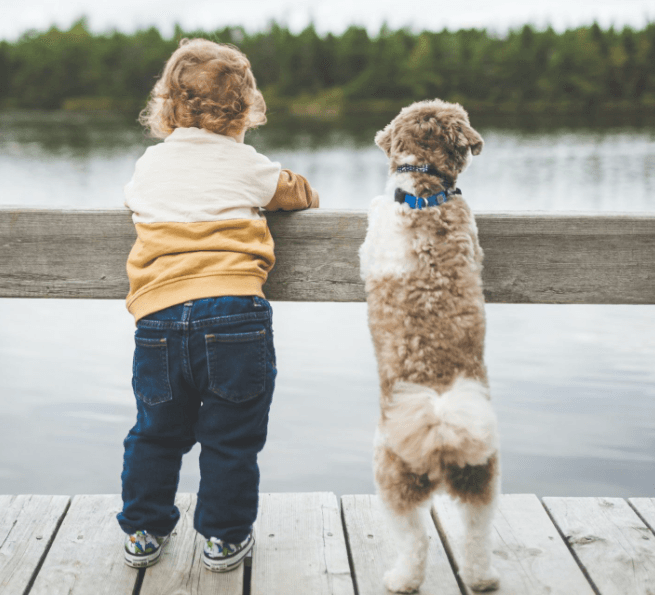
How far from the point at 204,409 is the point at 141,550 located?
502mm

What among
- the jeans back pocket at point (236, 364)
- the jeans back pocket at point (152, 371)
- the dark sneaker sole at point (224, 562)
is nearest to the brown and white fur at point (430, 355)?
the jeans back pocket at point (236, 364)

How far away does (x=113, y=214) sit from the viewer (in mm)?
2514

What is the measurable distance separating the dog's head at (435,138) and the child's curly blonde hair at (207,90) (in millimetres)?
→ 471

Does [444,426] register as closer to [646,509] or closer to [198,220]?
[198,220]

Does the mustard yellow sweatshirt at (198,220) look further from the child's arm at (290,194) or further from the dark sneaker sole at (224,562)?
the dark sneaker sole at (224,562)

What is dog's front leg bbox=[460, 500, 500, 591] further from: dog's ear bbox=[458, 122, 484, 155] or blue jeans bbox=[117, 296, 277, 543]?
dog's ear bbox=[458, 122, 484, 155]

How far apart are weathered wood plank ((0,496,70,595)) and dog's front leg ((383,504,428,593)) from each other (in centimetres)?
111

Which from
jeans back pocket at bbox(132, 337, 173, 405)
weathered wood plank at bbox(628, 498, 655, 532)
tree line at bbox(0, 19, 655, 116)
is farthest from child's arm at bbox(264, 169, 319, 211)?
tree line at bbox(0, 19, 655, 116)

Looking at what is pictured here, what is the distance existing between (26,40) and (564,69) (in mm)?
46924

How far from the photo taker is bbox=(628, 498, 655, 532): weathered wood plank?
8.81 feet

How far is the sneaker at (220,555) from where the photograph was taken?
230 cm

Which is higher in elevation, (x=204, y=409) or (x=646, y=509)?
(x=204, y=409)

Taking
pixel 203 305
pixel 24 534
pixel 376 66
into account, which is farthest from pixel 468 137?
pixel 376 66

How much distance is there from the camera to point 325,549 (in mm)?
2461
